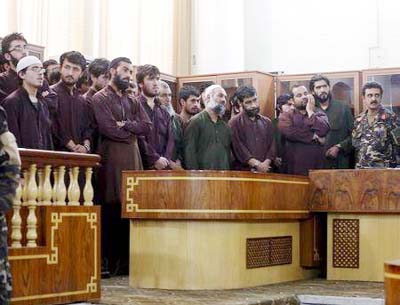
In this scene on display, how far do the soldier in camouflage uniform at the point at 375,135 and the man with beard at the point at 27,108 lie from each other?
10.2ft

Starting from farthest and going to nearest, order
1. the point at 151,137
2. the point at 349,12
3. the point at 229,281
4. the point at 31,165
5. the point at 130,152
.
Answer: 1. the point at 349,12
2. the point at 151,137
3. the point at 130,152
4. the point at 229,281
5. the point at 31,165

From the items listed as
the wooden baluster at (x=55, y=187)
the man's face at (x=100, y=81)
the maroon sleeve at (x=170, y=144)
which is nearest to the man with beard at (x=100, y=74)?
the man's face at (x=100, y=81)

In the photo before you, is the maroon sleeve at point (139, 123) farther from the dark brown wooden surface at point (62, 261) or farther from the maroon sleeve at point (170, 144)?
the dark brown wooden surface at point (62, 261)

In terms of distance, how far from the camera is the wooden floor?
518cm

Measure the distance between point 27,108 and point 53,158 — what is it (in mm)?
973

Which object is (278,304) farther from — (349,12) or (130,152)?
(349,12)

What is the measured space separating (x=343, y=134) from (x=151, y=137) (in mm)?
2117

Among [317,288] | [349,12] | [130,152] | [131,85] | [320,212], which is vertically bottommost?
[317,288]

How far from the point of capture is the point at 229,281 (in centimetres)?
596

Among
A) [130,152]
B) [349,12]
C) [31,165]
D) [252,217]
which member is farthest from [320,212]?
[349,12]

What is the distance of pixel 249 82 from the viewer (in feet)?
31.5

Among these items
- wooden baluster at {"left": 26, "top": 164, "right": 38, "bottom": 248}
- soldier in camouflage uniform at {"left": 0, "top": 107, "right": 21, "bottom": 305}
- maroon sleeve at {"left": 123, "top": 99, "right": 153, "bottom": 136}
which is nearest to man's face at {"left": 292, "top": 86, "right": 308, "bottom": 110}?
maroon sleeve at {"left": 123, "top": 99, "right": 153, "bottom": 136}

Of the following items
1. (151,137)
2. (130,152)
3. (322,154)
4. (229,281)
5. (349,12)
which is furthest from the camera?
(349,12)

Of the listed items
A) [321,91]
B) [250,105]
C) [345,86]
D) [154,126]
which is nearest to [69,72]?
[154,126]
